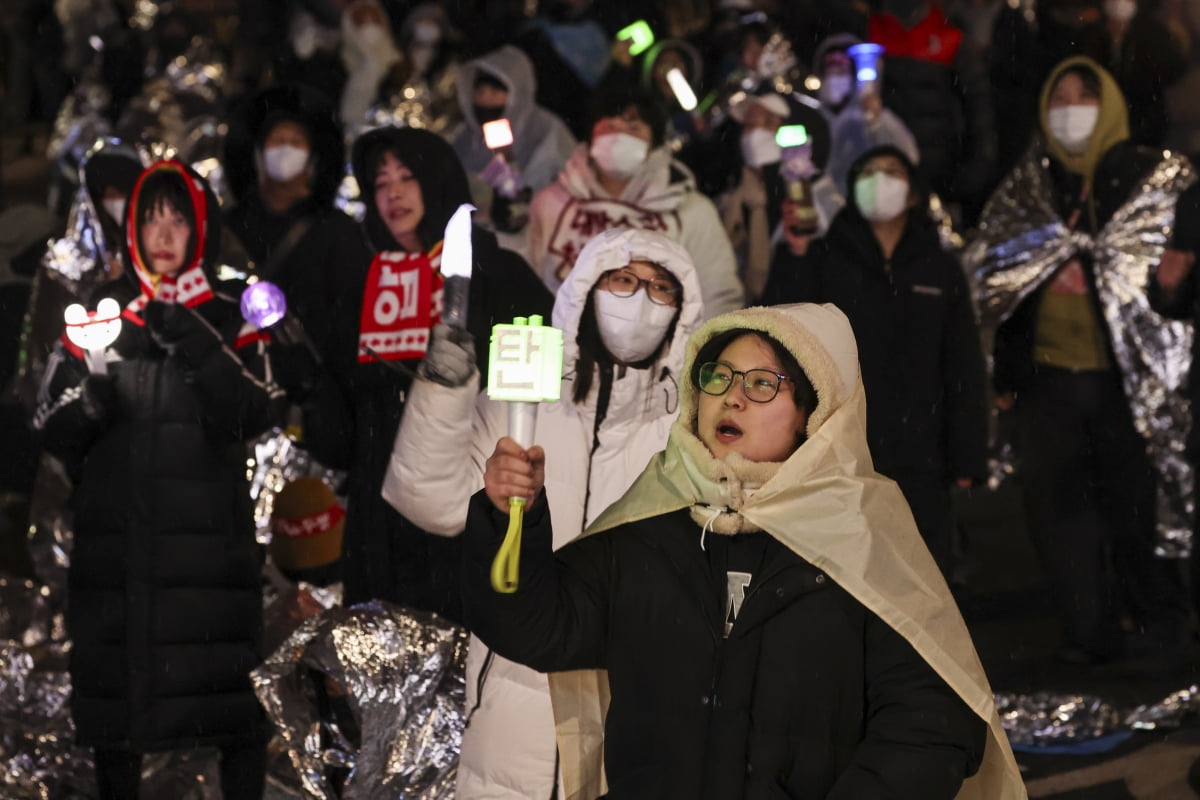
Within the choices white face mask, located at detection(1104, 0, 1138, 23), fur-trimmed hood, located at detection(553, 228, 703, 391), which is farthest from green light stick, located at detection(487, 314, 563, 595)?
white face mask, located at detection(1104, 0, 1138, 23)

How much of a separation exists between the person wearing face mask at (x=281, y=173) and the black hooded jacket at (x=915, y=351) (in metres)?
2.36

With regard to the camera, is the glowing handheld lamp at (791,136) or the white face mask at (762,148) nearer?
the glowing handheld lamp at (791,136)

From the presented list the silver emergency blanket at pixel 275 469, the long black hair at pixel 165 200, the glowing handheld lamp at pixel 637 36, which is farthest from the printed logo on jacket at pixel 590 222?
the glowing handheld lamp at pixel 637 36

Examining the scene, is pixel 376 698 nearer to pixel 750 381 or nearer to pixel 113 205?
pixel 750 381

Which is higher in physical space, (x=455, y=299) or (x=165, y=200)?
(x=165, y=200)

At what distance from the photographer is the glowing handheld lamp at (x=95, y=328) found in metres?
6.42

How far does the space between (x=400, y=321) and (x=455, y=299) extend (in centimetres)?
251

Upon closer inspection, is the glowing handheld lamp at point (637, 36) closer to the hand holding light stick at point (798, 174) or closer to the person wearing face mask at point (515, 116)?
the person wearing face mask at point (515, 116)

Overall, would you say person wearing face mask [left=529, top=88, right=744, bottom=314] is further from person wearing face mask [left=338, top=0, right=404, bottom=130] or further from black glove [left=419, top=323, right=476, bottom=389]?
person wearing face mask [left=338, top=0, right=404, bottom=130]

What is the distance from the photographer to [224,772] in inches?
265

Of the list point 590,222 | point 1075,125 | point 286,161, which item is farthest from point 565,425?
point 286,161

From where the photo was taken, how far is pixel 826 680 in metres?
4.02

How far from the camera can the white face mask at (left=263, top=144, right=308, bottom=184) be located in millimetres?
10117

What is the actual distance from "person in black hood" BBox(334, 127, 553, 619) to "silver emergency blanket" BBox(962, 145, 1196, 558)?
10.0 ft
